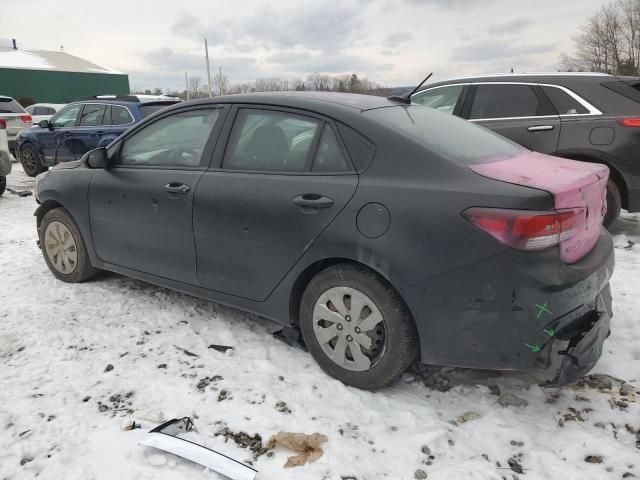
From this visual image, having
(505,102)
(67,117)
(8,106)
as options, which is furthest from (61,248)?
(8,106)

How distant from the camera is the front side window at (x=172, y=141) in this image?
350cm

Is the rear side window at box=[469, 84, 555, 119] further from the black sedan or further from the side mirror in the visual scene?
the side mirror

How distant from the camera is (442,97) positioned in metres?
6.41

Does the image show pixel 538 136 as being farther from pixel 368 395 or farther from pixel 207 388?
pixel 207 388

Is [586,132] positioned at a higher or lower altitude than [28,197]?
higher

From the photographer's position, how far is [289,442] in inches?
96.8

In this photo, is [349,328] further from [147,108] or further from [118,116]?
[118,116]

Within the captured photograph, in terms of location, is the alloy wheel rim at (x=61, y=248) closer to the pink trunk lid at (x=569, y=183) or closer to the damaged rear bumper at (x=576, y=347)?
the pink trunk lid at (x=569, y=183)

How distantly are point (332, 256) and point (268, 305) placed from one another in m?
0.63

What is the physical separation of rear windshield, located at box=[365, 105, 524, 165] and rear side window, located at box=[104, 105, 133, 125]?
6807mm

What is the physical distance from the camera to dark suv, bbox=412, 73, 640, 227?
5.17 m

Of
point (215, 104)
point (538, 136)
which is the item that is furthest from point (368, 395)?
point (538, 136)

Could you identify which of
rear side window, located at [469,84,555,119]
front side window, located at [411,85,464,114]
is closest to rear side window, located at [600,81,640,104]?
rear side window, located at [469,84,555,119]

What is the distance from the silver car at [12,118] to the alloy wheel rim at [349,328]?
1269cm
